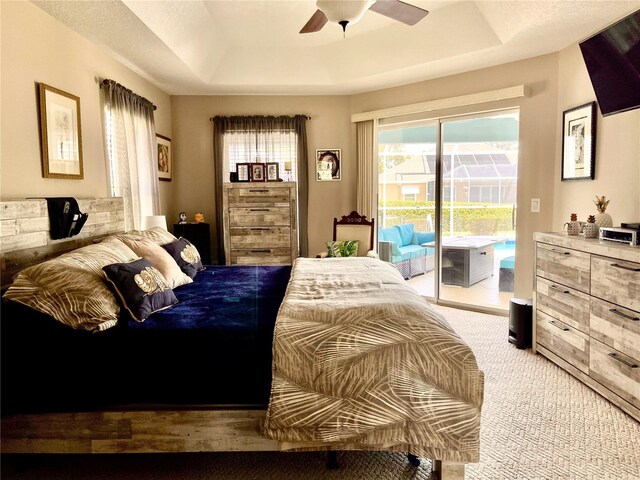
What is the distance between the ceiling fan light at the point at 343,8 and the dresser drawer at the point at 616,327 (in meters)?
2.37

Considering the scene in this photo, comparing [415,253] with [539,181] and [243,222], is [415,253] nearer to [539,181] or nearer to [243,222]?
[539,181]

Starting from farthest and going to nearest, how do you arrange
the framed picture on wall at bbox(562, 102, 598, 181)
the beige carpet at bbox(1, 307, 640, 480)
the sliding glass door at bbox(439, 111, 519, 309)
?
1. the sliding glass door at bbox(439, 111, 519, 309)
2. the framed picture on wall at bbox(562, 102, 598, 181)
3. the beige carpet at bbox(1, 307, 640, 480)

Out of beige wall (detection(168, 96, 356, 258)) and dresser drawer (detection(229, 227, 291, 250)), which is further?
beige wall (detection(168, 96, 356, 258))

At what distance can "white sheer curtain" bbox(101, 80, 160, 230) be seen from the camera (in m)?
3.95

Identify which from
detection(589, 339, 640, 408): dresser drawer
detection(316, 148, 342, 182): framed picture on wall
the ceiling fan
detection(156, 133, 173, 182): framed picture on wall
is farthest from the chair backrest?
detection(589, 339, 640, 408): dresser drawer

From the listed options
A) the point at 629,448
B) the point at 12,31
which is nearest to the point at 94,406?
the point at 12,31

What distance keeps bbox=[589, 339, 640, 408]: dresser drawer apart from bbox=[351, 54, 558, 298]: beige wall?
1763mm

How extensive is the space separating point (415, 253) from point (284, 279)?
2.79 meters

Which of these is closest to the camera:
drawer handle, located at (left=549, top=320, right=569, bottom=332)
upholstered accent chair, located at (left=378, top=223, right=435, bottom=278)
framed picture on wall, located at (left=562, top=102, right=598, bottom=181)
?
drawer handle, located at (left=549, top=320, right=569, bottom=332)

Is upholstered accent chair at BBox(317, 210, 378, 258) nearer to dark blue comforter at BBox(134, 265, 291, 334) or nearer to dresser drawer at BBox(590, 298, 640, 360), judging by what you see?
dark blue comforter at BBox(134, 265, 291, 334)

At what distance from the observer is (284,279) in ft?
10.3

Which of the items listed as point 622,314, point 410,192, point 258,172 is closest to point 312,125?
point 258,172

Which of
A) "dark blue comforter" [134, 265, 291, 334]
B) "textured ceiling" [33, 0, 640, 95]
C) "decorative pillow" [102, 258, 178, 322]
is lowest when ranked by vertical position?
"dark blue comforter" [134, 265, 291, 334]

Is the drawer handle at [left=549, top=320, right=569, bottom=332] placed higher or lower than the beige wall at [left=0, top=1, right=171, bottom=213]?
lower
